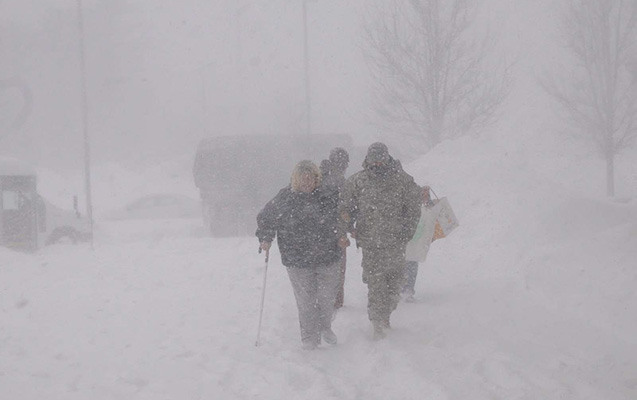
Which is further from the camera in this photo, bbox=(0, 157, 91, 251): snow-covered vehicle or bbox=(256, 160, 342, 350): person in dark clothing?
bbox=(0, 157, 91, 251): snow-covered vehicle

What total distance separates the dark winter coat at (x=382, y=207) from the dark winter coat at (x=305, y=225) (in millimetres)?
192

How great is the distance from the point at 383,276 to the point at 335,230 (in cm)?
66

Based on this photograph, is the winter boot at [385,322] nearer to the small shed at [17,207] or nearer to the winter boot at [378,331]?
the winter boot at [378,331]

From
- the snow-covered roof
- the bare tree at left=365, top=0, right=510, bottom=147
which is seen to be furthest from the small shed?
the bare tree at left=365, top=0, right=510, bottom=147

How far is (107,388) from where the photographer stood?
171 inches

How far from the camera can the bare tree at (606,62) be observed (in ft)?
58.1

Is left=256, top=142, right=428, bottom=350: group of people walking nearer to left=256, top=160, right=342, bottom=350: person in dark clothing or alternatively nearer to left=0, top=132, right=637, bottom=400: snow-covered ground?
left=256, top=160, right=342, bottom=350: person in dark clothing

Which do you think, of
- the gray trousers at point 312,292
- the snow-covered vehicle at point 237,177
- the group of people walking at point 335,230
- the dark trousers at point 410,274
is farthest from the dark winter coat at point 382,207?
the snow-covered vehicle at point 237,177

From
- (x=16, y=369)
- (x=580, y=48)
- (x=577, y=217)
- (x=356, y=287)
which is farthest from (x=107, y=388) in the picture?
(x=580, y=48)

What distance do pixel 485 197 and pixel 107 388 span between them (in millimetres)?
8056

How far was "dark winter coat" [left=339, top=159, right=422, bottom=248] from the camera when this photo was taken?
531 cm

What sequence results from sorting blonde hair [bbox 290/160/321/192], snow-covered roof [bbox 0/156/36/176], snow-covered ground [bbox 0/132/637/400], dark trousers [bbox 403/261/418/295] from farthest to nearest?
1. snow-covered roof [bbox 0/156/36/176]
2. dark trousers [bbox 403/261/418/295]
3. blonde hair [bbox 290/160/321/192]
4. snow-covered ground [bbox 0/132/637/400]

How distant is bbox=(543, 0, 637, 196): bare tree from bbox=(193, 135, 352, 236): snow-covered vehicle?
8264 millimetres

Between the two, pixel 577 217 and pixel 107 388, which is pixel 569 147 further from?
pixel 107 388
